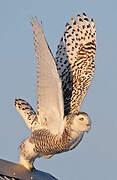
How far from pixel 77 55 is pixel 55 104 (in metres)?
1.31

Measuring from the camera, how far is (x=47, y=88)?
780 cm

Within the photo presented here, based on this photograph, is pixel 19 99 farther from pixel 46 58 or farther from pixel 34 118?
pixel 46 58

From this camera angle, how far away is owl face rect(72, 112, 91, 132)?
775 centimetres

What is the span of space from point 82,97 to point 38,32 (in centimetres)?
130

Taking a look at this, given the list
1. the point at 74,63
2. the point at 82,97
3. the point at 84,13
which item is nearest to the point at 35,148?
the point at 82,97

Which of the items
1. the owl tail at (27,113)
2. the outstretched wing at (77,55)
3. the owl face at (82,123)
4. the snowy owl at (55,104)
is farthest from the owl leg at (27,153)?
the outstretched wing at (77,55)

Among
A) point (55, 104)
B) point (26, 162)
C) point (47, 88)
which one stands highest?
point (47, 88)

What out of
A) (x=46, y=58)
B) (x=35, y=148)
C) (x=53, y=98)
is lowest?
(x=35, y=148)

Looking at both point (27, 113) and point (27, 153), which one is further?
point (27, 113)

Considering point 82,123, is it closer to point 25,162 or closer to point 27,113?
point 25,162

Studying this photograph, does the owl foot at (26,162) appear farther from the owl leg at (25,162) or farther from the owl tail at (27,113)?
the owl tail at (27,113)

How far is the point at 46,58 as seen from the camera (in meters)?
7.57

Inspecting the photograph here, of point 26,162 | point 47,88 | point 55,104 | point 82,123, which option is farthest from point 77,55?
point 26,162

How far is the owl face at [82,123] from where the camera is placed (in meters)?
7.75
